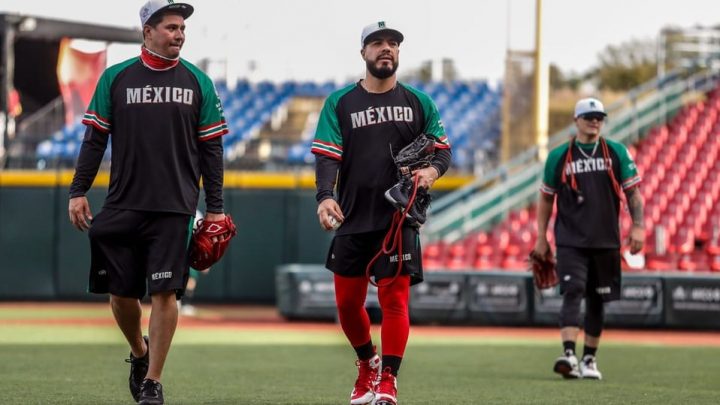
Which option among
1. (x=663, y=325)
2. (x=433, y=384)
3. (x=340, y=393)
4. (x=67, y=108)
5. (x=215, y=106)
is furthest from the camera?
(x=67, y=108)

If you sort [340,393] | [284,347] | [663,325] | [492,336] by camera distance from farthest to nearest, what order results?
[663,325]
[492,336]
[284,347]
[340,393]

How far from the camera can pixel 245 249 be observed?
88.3ft

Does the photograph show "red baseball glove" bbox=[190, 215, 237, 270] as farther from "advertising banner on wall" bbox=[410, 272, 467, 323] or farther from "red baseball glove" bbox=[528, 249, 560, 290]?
"advertising banner on wall" bbox=[410, 272, 467, 323]

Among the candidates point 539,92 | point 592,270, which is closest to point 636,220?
point 592,270

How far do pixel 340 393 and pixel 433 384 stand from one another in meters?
1.13

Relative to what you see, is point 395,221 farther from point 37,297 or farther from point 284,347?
point 37,297

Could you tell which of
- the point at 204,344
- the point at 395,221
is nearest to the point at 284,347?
the point at 204,344

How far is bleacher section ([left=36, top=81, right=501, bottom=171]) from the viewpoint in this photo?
95.2ft

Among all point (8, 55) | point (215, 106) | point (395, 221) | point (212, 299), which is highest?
point (8, 55)

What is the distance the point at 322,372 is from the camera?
1144 centimetres

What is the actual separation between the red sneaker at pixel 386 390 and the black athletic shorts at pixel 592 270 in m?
3.59

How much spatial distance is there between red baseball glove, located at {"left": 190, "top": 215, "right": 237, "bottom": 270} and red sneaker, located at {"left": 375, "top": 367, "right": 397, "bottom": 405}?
114 cm

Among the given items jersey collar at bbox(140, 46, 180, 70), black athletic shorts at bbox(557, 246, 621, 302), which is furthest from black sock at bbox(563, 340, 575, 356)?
jersey collar at bbox(140, 46, 180, 70)

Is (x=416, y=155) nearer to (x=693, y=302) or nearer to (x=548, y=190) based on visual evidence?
(x=548, y=190)
